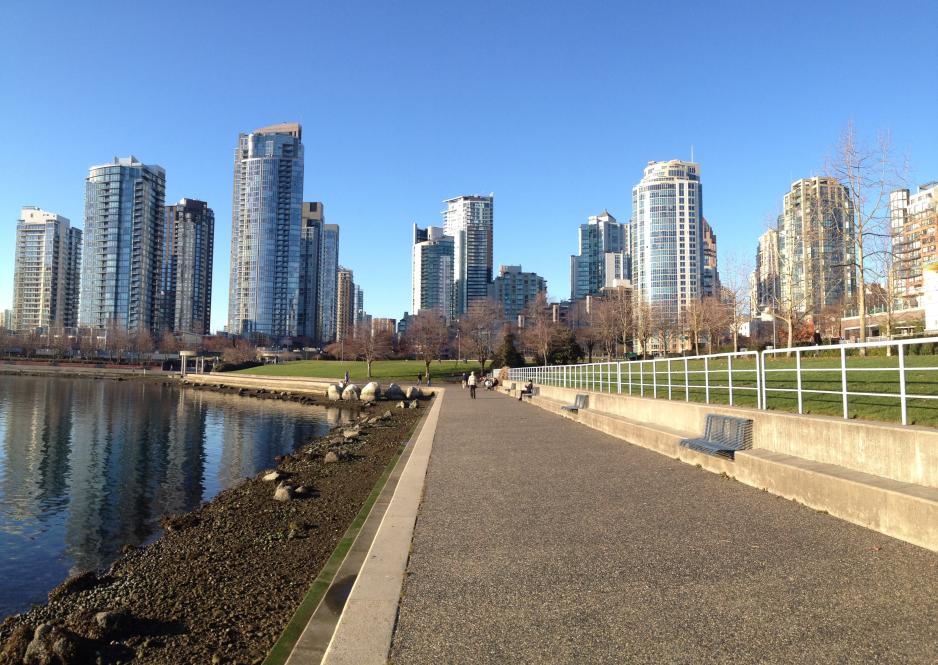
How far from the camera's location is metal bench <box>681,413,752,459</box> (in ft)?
30.0

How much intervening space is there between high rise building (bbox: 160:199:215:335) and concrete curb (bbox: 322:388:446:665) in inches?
6852

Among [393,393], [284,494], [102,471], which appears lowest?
[102,471]

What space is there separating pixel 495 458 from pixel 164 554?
615 cm

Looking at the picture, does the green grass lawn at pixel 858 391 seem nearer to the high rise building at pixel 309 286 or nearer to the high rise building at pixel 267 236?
the high rise building at pixel 267 236

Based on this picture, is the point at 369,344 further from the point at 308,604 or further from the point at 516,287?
the point at 516,287

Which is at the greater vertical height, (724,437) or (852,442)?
(852,442)

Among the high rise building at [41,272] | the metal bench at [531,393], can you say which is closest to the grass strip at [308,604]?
the metal bench at [531,393]

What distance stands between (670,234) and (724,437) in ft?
463

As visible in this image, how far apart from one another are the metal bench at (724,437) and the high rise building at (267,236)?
175 meters

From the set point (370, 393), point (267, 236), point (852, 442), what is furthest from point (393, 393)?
point (267, 236)

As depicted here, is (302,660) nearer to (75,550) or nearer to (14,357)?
(75,550)

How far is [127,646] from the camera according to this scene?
4.79 meters

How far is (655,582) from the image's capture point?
15.5ft

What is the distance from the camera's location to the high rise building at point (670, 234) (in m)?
140
